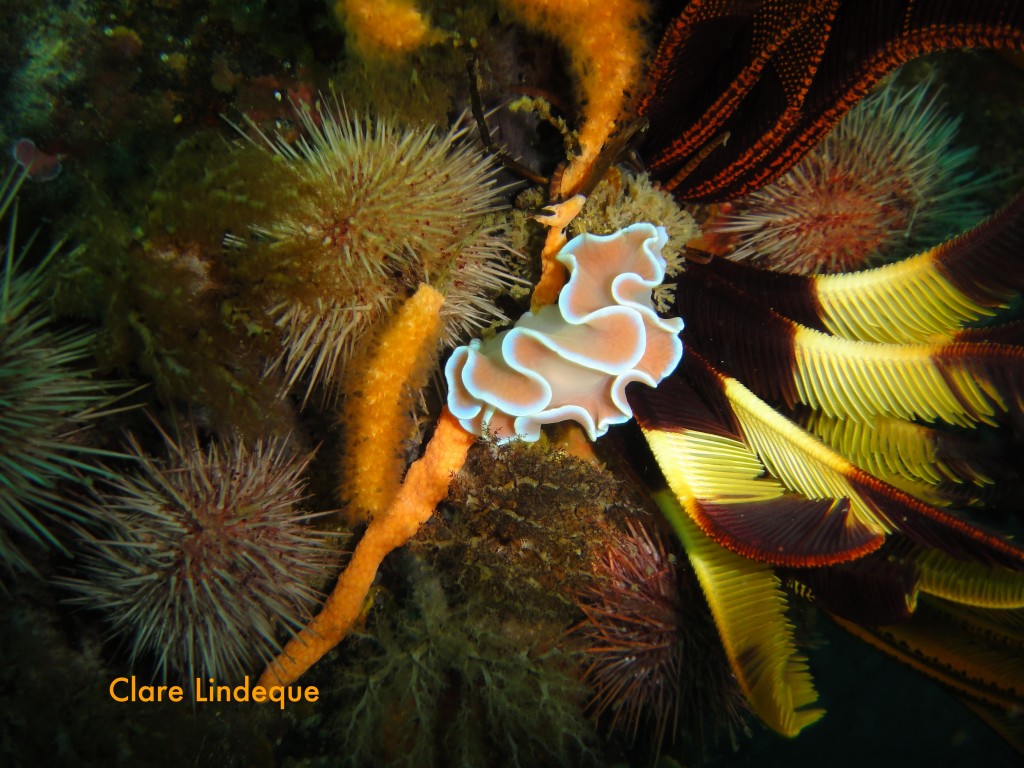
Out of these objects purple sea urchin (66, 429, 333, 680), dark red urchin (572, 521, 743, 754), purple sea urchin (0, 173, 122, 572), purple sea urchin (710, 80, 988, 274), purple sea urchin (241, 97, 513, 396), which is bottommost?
dark red urchin (572, 521, 743, 754)

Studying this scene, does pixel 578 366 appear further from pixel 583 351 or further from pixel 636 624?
pixel 636 624

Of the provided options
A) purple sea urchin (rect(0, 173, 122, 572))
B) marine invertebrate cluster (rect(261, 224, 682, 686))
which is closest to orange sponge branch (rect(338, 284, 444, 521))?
marine invertebrate cluster (rect(261, 224, 682, 686))

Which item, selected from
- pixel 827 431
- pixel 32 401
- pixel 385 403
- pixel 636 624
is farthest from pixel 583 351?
pixel 32 401

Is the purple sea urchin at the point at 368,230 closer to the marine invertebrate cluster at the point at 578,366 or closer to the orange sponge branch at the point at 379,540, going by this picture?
the marine invertebrate cluster at the point at 578,366

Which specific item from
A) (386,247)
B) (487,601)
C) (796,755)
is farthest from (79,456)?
(796,755)

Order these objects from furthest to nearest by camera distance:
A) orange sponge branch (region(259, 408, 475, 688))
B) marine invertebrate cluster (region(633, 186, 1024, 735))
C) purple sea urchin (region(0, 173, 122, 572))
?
orange sponge branch (region(259, 408, 475, 688)), marine invertebrate cluster (region(633, 186, 1024, 735)), purple sea urchin (region(0, 173, 122, 572))

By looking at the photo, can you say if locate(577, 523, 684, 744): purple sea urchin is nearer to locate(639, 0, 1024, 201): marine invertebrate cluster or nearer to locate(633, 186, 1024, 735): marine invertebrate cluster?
locate(633, 186, 1024, 735): marine invertebrate cluster
